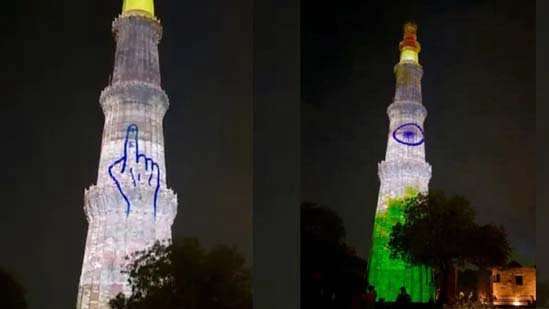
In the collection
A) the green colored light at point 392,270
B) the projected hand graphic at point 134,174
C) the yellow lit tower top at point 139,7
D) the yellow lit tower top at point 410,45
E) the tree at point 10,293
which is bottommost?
the tree at point 10,293

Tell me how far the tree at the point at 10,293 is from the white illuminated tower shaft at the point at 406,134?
243 centimetres

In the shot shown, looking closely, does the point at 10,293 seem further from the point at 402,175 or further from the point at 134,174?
the point at 402,175

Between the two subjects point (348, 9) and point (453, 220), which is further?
point (348, 9)

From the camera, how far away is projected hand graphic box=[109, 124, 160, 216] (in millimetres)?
4555

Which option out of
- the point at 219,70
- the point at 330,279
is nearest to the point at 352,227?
the point at 330,279

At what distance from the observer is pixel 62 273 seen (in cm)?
452

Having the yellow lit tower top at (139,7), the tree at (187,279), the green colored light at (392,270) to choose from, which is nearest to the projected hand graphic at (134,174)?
the tree at (187,279)

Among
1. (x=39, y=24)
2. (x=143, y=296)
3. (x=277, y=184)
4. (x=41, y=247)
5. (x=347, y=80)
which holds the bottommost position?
(x=143, y=296)

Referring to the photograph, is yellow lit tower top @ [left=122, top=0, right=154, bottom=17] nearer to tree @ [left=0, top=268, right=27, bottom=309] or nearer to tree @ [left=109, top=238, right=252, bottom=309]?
tree @ [left=109, top=238, right=252, bottom=309]

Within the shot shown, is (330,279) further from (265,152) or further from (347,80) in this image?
(347,80)

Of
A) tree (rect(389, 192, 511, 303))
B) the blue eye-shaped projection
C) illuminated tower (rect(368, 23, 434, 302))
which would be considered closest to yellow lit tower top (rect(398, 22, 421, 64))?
illuminated tower (rect(368, 23, 434, 302))

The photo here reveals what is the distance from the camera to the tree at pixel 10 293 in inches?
174

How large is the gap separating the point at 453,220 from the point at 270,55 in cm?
162

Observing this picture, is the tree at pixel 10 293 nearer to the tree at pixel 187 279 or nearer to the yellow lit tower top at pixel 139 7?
the tree at pixel 187 279
